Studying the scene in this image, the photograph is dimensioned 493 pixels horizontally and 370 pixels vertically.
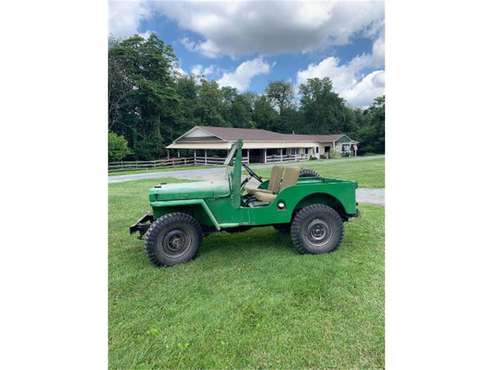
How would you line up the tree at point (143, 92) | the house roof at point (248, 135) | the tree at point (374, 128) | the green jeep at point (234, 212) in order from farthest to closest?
1. the house roof at point (248, 135)
2. the green jeep at point (234, 212)
3. the tree at point (143, 92)
4. the tree at point (374, 128)

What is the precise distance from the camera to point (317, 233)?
2.95 metres

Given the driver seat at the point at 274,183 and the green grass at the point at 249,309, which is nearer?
the green grass at the point at 249,309

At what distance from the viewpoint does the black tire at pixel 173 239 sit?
262 cm

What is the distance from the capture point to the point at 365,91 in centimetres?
257

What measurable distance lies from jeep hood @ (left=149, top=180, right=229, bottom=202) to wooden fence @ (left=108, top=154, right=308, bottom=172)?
0.32 meters

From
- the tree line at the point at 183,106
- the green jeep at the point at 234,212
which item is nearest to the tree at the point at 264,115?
the tree line at the point at 183,106

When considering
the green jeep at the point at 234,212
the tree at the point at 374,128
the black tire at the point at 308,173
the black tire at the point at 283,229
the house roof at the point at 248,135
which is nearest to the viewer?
the tree at the point at 374,128

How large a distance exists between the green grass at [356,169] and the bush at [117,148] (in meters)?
1.42

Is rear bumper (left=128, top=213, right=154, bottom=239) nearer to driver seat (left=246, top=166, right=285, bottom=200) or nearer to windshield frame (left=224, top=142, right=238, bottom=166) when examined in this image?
windshield frame (left=224, top=142, right=238, bottom=166)

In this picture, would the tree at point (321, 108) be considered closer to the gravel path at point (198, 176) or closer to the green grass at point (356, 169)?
the green grass at point (356, 169)

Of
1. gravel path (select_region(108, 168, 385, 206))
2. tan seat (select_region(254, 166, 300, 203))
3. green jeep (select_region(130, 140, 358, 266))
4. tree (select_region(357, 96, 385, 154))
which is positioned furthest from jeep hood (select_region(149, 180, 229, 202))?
tree (select_region(357, 96, 385, 154))

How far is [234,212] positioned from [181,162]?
42.2 inches

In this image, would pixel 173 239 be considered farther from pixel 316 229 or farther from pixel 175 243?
pixel 316 229
